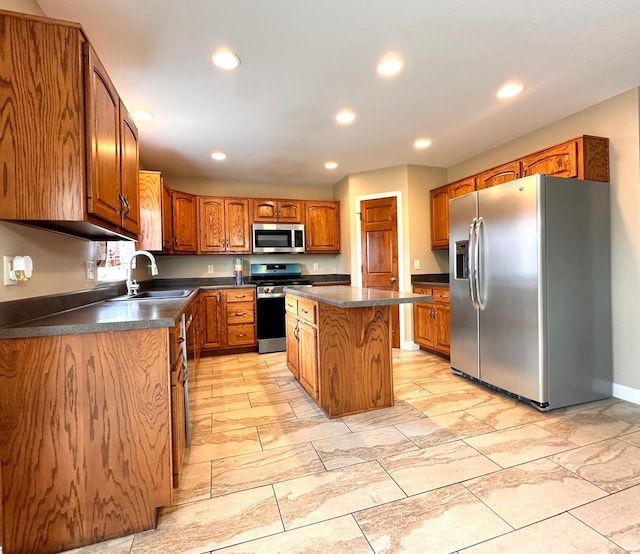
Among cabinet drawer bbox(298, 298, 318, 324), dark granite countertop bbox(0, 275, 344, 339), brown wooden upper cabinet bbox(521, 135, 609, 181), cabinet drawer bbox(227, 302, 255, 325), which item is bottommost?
cabinet drawer bbox(227, 302, 255, 325)

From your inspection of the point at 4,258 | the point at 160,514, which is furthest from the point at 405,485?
the point at 4,258

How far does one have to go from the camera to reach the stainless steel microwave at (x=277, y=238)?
4.52 meters

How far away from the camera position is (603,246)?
101 inches

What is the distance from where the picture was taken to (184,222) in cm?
411

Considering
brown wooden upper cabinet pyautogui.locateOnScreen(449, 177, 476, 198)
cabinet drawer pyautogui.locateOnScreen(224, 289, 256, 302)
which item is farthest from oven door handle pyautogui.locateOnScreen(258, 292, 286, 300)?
brown wooden upper cabinet pyautogui.locateOnScreen(449, 177, 476, 198)

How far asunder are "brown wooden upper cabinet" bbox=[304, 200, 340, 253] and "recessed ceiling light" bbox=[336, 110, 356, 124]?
6.27 ft

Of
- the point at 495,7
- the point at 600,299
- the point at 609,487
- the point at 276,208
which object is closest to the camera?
the point at 609,487

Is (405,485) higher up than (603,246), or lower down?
lower down

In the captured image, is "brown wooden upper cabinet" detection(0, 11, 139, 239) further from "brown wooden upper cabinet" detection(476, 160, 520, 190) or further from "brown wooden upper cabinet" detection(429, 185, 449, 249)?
"brown wooden upper cabinet" detection(429, 185, 449, 249)

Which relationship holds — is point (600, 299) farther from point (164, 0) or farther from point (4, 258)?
point (4, 258)

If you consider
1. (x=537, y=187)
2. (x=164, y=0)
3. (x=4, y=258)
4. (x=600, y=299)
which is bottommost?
(x=600, y=299)

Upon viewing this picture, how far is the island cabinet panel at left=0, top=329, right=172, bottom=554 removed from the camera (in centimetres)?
120

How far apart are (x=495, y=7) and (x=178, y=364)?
2489 mm

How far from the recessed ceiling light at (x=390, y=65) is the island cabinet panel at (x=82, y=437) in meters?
2.09
